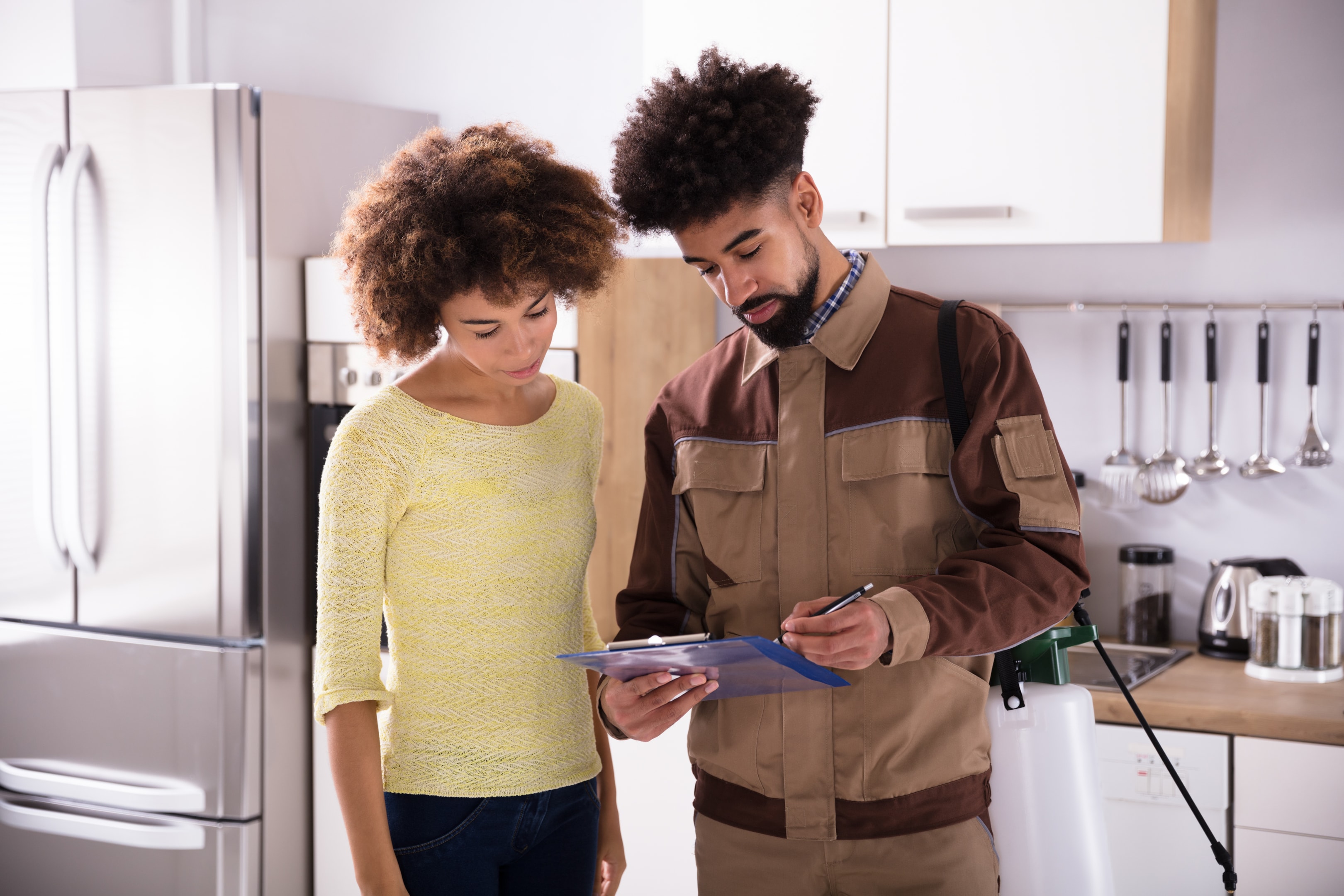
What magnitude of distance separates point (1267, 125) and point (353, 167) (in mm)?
1795

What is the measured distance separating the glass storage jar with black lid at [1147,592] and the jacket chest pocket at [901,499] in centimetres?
129

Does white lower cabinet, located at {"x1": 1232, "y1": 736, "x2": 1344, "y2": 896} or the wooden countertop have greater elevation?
the wooden countertop

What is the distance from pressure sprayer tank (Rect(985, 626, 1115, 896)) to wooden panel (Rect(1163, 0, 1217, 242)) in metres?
0.97

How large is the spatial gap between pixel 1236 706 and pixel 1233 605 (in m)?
0.38

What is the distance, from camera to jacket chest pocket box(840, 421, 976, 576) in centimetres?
122

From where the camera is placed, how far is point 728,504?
1307mm

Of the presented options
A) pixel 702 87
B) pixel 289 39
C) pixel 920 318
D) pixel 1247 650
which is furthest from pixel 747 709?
pixel 289 39

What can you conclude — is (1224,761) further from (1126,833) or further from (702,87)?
(702,87)

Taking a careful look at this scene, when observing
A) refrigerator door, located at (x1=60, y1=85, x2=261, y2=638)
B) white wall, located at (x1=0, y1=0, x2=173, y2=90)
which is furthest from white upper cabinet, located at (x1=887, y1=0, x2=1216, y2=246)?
white wall, located at (x1=0, y1=0, x2=173, y2=90)

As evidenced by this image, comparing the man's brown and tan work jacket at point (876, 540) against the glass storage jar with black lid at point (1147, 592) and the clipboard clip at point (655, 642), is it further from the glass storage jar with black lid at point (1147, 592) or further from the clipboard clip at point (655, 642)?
the glass storage jar with black lid at point (1147, 592)

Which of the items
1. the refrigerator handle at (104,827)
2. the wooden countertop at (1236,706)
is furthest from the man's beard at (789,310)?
the refrigerator handle at (104,827)

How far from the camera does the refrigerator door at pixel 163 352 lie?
88.1 inches

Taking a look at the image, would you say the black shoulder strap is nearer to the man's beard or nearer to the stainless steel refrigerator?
the man's beard

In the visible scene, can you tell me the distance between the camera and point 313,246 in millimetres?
2395
